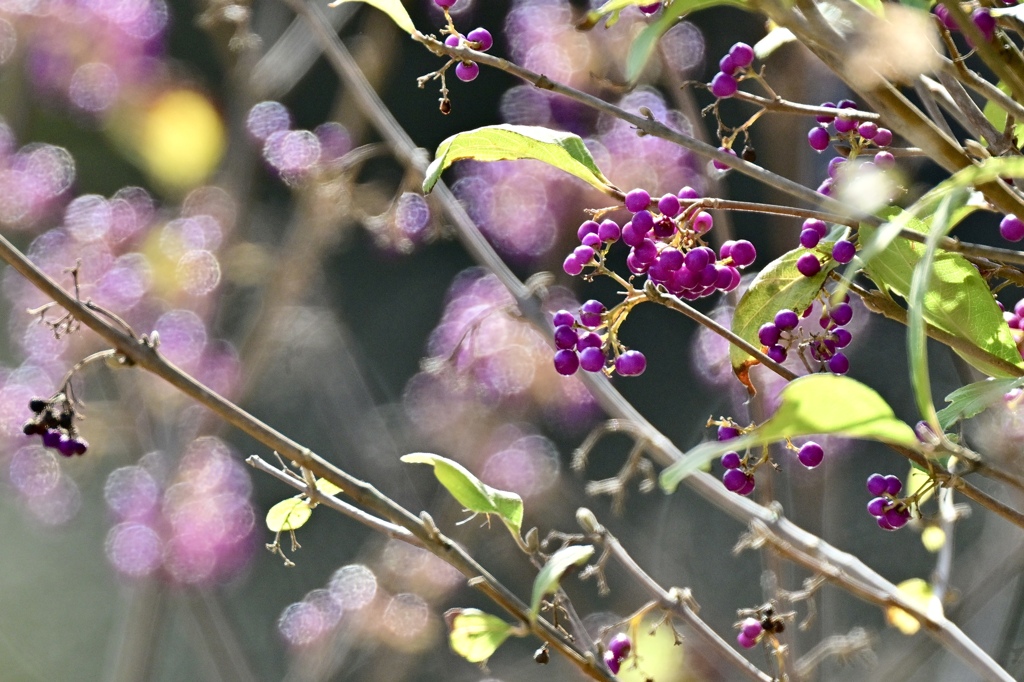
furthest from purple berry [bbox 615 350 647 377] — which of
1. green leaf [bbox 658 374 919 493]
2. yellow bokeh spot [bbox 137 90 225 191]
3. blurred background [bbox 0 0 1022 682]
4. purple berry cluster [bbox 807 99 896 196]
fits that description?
yellow bokeh spot [bbox 137 90 225 191]

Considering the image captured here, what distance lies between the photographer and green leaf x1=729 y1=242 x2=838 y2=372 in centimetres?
42

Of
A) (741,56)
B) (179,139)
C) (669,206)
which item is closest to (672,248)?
(669,206)

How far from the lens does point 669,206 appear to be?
419 mm

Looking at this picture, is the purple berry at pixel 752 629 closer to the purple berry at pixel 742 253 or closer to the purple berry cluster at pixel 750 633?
the purple berry cluster at pixel 750 633

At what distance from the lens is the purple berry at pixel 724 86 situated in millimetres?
475

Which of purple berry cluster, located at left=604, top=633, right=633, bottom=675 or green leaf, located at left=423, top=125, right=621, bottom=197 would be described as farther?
purple berry cluster, located at left=604, top=633, right=633, bottom=675

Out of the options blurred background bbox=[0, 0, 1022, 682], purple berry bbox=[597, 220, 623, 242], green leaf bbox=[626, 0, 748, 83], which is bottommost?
blurred background bbox=[0, 0, 1022, 682]

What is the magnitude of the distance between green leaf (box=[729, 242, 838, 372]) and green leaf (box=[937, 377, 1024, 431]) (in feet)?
0.23

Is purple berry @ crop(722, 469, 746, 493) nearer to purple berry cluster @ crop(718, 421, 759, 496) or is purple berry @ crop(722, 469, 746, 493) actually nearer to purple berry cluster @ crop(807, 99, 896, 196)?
purple berry cluster @ crop(718, 421, 759, 496)

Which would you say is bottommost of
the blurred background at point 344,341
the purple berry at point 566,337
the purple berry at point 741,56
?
the blurred background at point 344,341

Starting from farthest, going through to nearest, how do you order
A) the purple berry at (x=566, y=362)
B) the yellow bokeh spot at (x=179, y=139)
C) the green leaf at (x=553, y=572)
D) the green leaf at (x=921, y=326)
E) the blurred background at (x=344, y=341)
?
1. the yellow bokeh spot at (x=179, y=139)
2. the blurred background at (x=344, y=341)
3. the purple berry at (x=566, y=362)
4. the green leaf at (x=553, y=572)
5. the green leaf at (x=921, y=326)

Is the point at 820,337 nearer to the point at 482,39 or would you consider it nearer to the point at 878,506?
the point at 878,506

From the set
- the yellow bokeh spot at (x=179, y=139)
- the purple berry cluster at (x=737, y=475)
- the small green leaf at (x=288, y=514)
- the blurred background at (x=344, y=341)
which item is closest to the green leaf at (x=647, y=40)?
the purple berry cluster at (x=737, y=475)

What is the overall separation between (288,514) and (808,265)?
277 millimetres
